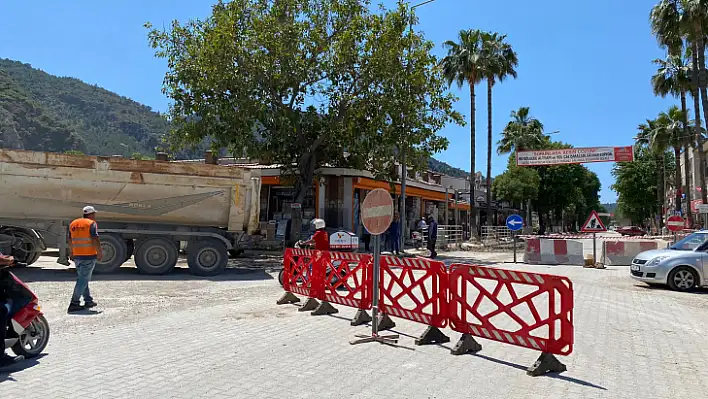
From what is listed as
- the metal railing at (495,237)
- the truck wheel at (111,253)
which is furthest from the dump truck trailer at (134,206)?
the metal railing at (495,237)

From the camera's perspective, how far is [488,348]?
719cm

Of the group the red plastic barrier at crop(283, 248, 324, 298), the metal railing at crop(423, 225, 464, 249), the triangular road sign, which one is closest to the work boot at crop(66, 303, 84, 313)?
the red plastic barrier at crop(283, 248, 324, 298)

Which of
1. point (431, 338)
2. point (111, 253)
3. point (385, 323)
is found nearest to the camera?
point (431, 338)

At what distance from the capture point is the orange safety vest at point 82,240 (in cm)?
912

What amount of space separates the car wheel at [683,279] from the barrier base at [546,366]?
930cm

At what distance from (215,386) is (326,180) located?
2516 cm

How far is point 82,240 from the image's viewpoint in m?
9.16

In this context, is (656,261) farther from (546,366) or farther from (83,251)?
(83,251)

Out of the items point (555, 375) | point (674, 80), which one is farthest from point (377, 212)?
point (674, 80)

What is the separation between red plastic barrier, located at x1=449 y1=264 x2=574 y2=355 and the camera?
19.7 ft

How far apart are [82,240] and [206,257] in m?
6.42

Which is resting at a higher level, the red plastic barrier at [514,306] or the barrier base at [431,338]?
the red plastic barrier at [514,306]

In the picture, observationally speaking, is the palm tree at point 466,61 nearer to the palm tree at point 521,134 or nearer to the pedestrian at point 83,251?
the palm tree at point 521,134

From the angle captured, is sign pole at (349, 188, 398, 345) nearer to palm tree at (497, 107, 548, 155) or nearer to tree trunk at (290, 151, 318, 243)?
tree trunk at (290, 151, 318, 243)
